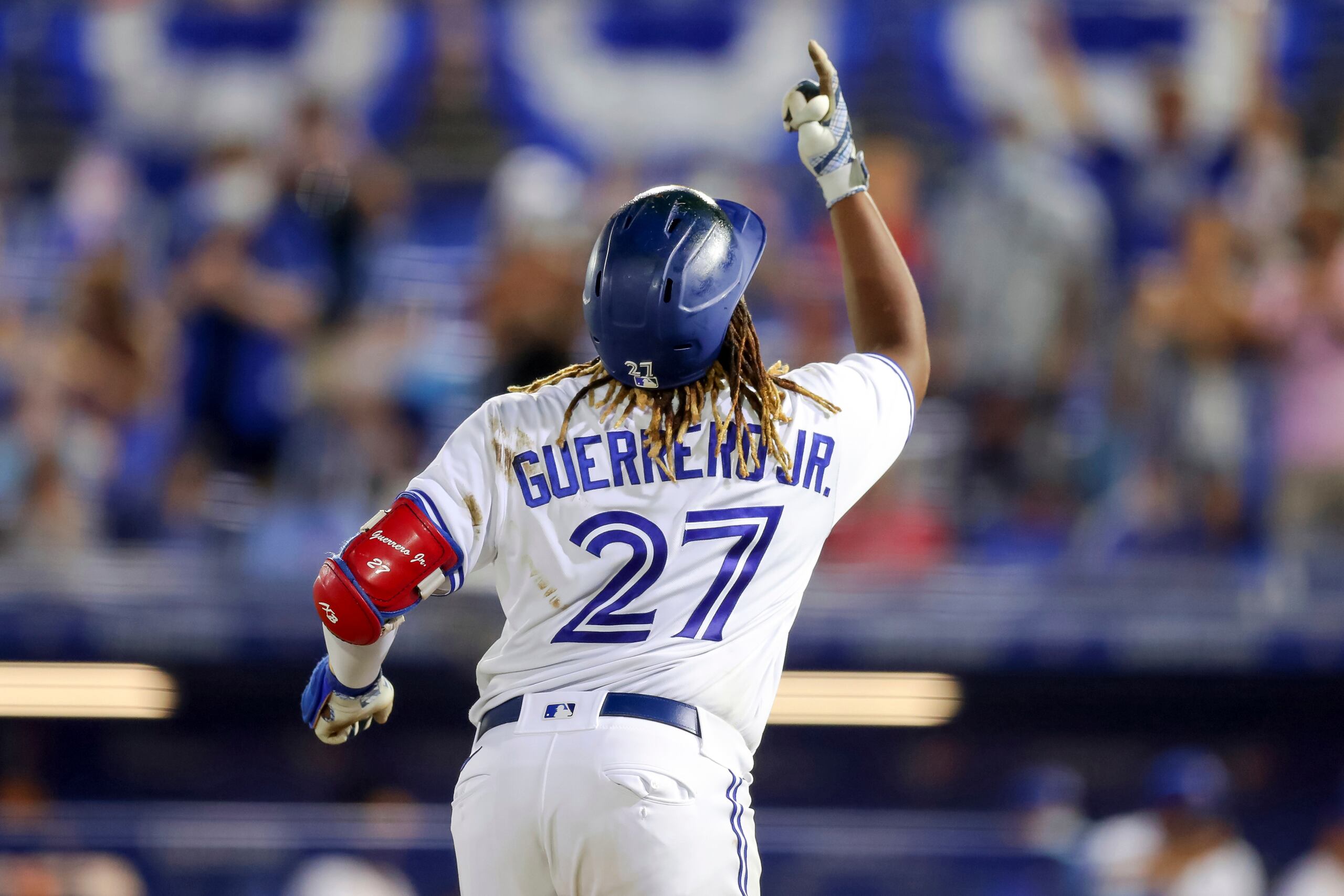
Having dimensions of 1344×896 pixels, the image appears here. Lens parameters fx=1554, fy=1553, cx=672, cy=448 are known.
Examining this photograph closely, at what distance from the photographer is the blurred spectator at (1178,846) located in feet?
17.5

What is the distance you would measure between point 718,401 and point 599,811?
590mm

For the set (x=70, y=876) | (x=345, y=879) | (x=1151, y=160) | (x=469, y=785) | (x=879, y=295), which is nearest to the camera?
(x=469, y=785)

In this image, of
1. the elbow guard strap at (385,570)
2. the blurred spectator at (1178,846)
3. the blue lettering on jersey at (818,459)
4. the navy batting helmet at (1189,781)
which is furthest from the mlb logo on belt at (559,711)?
the navy batting helmet at (1189,781)

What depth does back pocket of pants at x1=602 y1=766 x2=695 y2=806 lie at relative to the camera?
1.91 metres

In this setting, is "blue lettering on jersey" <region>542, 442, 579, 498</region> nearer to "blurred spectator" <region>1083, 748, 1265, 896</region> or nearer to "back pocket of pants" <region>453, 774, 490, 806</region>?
"back pocket of pants" <region>453, 774, 490, 806</region>

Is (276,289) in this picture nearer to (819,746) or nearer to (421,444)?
(421,444)

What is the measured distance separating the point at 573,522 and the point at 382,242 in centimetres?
521

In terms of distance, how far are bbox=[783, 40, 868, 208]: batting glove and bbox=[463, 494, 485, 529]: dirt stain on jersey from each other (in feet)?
2.69

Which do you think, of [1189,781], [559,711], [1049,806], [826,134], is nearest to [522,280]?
[1049,806]

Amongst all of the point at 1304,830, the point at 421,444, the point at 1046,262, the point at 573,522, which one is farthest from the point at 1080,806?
the point at 573,522

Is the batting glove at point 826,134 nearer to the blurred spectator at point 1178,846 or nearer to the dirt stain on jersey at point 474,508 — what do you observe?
the dirt stain on jersey at point 474,508

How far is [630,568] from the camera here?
80.3 inches

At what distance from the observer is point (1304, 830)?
572 centimetres

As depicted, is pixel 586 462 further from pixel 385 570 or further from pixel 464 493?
pixel 385 570
